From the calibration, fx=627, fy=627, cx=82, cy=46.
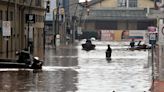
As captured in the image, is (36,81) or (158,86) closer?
(158,86)

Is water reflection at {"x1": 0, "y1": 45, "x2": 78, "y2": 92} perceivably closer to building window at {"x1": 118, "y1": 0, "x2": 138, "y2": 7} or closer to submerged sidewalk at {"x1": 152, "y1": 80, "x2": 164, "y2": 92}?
submerged sidewalk at {"x1": 152, "y1": 80, "x2": 164, "y2": 92}

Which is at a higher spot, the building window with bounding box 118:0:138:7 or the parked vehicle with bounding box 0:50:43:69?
the building window with bounding box 118:0:138:7

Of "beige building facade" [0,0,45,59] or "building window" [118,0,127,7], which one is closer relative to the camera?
"beige building facade" [0,0,45,59]

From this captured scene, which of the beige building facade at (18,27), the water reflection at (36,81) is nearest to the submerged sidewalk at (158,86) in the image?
the water reflection at (36,81)

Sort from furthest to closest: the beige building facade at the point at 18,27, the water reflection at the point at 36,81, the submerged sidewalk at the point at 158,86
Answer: the beige building facade at the point at 18,27 → the water reflection at the point at 36,81 → the submerged sidewalk at the point at 158,86

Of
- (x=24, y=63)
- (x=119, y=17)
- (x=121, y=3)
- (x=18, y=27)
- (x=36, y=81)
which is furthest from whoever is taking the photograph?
(x=121, y=3)

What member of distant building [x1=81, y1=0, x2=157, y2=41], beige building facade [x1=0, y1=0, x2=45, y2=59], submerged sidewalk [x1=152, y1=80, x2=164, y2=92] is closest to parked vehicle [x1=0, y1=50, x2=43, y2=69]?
submerged sidewalk [x1=152, y1=80, x2=164, y2=92]

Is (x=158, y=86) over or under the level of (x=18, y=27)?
under

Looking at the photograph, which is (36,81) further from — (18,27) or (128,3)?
(128,3)

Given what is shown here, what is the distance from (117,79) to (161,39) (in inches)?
282

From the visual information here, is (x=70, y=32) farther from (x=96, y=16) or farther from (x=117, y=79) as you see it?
(x=117, y=79)

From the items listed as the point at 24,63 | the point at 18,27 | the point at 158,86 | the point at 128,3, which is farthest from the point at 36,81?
the point at 128,3

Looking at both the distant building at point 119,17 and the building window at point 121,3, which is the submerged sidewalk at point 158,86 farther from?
the building window at point 121,3

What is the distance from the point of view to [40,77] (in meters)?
32.3
